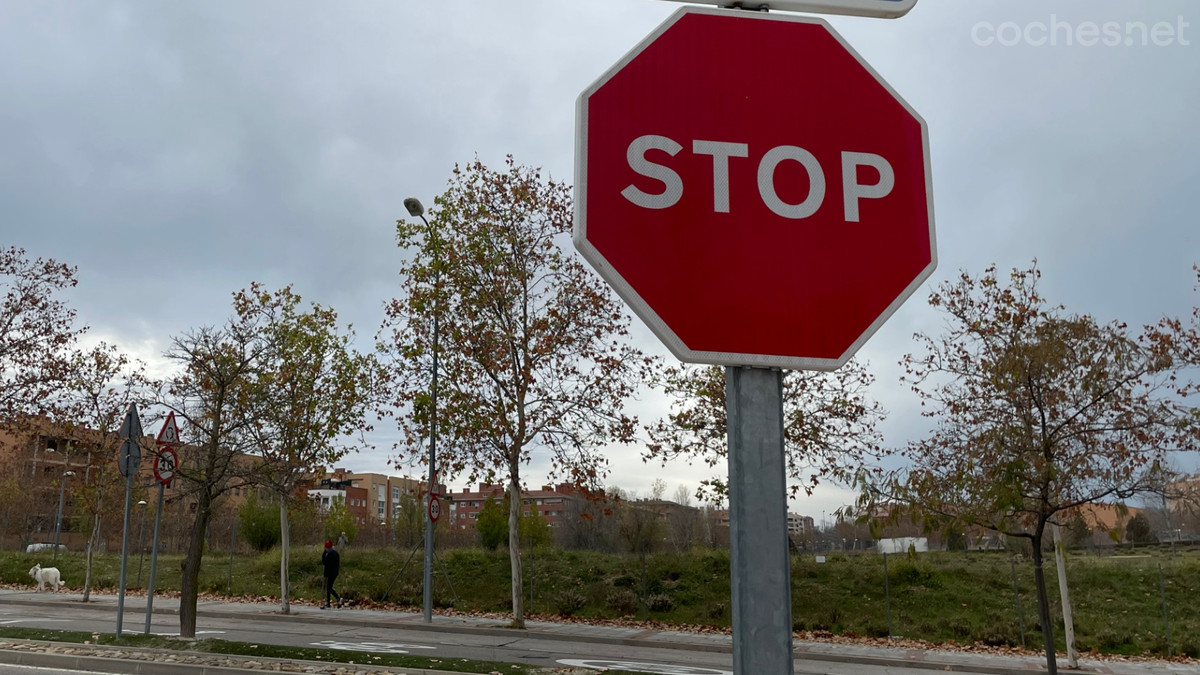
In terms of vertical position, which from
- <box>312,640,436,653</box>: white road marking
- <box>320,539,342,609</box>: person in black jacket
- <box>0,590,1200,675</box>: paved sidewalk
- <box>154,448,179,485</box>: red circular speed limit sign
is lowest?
<box>0,590,1200,675</box>: paved sidewalk

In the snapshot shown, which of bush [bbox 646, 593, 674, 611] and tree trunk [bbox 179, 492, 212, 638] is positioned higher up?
tree trunk [bbox 179, 492, 212, 638]

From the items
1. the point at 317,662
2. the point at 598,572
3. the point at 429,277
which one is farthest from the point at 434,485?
the point at 317,662

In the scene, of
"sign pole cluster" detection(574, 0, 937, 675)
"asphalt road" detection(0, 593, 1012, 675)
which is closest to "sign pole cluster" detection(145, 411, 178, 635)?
"asphalt road" detection(0, 593, 1012, 675)

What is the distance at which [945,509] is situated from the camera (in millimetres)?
8664

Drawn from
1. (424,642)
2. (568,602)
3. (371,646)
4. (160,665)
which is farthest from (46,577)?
(160,665)

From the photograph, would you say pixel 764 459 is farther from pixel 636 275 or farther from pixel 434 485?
pixel 434 485

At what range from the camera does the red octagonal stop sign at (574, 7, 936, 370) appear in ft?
4.94

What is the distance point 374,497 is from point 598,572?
10053 centimetres

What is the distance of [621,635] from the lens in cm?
1894

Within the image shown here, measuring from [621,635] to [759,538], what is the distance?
1872cm

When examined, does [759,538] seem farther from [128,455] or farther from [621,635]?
[621,635]

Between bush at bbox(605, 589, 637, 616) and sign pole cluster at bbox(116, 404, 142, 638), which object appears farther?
bush at bbox(605, 589, 637, 616)

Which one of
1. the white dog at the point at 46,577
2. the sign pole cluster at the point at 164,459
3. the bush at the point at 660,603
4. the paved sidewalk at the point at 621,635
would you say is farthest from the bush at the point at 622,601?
the white dog at the point at 46,577

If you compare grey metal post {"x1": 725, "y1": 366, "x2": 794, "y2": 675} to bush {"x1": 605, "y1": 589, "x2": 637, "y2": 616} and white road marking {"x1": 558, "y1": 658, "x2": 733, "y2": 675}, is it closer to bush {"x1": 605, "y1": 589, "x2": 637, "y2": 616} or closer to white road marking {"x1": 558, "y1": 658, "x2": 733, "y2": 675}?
white road marking {"x1": 558, "y1": 658, "x2": 733, "y2": 675}
